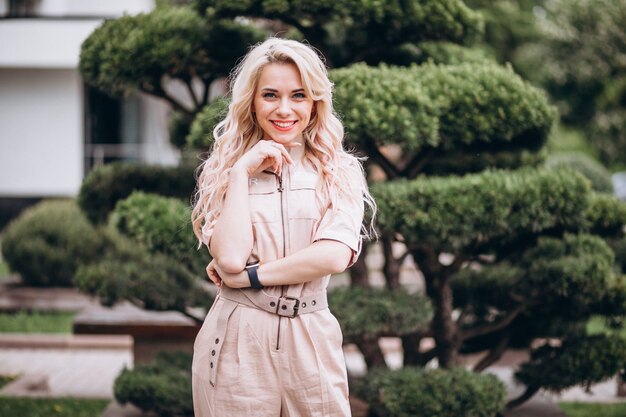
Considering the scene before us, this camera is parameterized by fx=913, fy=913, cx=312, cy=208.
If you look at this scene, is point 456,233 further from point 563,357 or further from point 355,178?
point 355,178

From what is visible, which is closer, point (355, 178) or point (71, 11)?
point (355, 178)

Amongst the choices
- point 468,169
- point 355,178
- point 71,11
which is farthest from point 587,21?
point 355,178

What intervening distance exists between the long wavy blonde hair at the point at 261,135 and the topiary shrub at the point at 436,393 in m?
2.08

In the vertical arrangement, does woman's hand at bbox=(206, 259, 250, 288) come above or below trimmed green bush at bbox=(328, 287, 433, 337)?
above

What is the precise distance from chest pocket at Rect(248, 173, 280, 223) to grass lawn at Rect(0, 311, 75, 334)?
21.9ft

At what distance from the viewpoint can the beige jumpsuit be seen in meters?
3.00

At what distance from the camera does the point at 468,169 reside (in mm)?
5859

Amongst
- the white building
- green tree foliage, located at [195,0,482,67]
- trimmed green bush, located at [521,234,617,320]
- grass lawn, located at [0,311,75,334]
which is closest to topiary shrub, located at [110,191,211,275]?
green tree foliage, located at [195,0,482,67]

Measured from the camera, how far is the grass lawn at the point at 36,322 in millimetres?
9312

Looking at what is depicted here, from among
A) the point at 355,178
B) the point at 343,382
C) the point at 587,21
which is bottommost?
the point at 343,382

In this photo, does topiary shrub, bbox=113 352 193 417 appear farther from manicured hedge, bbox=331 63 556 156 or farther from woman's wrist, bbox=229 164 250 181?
woman's wrist, bbox=229 164 250 181

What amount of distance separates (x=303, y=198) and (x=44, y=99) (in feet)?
60.8

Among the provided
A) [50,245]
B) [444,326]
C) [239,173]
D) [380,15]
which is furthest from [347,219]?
[50,245]

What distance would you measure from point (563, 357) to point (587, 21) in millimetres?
17893
